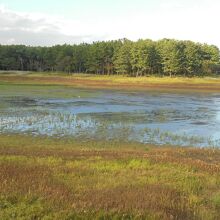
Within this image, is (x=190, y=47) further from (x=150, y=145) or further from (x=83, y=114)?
(x=150, y=145)

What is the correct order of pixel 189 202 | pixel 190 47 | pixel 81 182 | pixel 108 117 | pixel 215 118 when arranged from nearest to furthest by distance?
pixel 189 202, pixel 81 182, pixel 108 117, pixel 215 118, pixel 190 47

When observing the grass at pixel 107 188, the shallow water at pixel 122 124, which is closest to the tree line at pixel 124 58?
the shallow water at pixel 122 124

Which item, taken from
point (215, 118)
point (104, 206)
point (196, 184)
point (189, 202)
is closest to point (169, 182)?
point (196, 184)

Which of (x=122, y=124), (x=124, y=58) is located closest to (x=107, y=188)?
(x=122, y=124)

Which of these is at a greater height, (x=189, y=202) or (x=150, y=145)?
(x=189, y=202)

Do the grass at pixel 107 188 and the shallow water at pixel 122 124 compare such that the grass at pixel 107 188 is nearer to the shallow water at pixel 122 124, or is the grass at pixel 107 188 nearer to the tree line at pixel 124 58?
the shallow water at pixel 122 124

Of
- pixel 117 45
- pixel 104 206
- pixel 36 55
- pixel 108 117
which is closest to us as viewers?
pixel 104 206

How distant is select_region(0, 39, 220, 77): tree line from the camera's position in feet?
452

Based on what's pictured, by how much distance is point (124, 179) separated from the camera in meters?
11.9

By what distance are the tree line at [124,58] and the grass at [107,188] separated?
395 feet

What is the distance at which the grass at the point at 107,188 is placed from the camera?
8266 millimetres

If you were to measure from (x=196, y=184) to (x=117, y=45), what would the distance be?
149874 millimetres

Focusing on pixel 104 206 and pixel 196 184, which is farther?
pixel 196 184

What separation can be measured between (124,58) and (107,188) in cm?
13191
